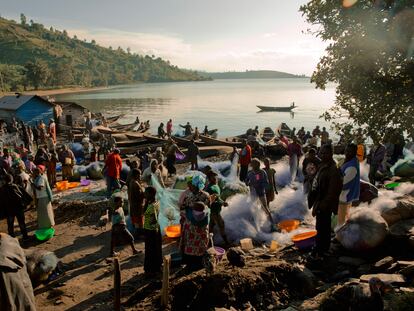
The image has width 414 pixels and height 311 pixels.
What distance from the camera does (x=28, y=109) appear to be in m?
29.6

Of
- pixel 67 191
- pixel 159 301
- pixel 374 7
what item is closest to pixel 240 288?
pixel 159 301

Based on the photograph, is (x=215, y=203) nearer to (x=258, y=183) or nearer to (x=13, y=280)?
(x=258, y=183)

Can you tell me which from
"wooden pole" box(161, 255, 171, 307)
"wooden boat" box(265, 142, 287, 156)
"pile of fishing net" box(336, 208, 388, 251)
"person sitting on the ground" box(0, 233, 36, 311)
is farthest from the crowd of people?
Result: "wooden boat" box(265, 142, 287, 156)

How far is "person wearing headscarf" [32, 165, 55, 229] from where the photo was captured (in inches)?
348

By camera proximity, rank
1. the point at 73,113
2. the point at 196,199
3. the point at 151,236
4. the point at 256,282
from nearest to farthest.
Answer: the point at 256,282
the point at 196,199
the point at 151,236
the point at 73,113

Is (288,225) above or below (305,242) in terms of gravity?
below

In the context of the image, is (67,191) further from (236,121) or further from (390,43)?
(236,121)

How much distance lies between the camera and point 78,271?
7117mm

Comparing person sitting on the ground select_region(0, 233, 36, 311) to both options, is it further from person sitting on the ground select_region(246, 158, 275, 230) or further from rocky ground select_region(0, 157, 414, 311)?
person sitting on the ground select_region(246, 158, 275, 230)

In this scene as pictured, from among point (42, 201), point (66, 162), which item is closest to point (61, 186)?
point (66, 162)

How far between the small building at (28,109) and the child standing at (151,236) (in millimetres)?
26603

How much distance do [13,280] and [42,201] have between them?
5.05m

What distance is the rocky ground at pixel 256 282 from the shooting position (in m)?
5.30

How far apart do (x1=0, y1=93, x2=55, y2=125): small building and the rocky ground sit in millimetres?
25366
